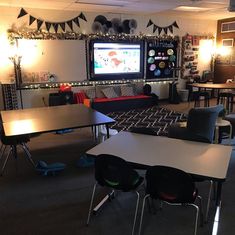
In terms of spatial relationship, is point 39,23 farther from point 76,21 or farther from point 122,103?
point 122,103

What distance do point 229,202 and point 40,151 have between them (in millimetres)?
3011

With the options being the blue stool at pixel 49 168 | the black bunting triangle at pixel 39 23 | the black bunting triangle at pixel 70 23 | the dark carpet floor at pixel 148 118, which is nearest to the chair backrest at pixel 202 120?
the dark carpet floor at pixel 148 118

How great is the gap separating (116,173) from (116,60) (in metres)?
5.76

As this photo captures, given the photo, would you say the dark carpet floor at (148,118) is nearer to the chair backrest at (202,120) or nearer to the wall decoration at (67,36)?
the chair backrest at (202,120)

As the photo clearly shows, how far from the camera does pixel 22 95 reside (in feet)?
21.5

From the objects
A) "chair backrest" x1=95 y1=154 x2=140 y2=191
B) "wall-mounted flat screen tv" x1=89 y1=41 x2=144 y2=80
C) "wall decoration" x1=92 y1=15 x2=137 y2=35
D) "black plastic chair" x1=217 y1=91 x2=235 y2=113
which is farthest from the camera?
"wall-mounted flat screen tv" x1=89 y1=41 x2=144 y2=80

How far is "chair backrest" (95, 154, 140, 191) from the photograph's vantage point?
2168 mm

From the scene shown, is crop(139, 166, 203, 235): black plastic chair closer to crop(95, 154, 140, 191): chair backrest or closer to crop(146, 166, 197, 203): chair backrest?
crop(146, 166, 197, 203): chair backrest

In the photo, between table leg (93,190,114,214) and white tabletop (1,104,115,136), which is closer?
table leg (93,190,114,214)

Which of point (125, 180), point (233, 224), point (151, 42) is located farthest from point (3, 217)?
point (151, 42)

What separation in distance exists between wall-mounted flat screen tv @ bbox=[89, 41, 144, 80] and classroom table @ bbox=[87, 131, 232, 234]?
4.76 metres

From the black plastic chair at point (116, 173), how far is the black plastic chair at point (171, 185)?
209 mm

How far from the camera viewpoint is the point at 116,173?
2.24 m

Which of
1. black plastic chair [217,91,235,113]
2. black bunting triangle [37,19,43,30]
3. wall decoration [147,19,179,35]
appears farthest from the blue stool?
wall decoration [147,19,179,35]
